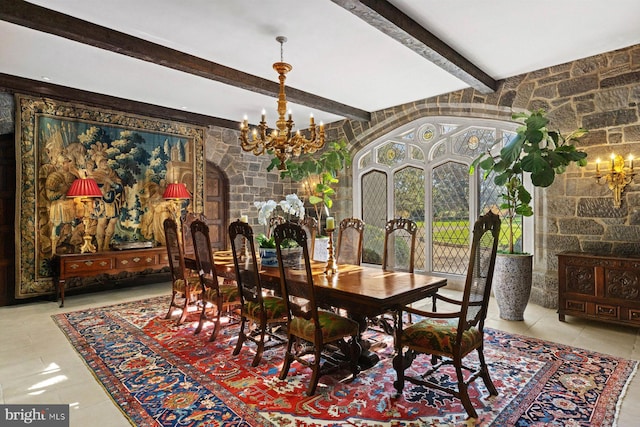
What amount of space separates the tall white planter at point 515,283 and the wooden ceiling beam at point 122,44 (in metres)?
3.29

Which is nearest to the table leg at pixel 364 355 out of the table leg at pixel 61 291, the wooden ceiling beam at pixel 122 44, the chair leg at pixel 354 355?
the chair leg at pixel 354 355

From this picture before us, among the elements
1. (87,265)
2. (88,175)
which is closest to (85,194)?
(88,175)

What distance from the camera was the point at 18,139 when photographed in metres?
4.38

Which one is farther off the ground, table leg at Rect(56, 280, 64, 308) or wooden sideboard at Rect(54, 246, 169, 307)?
wooden sideboard at Rect(54, 246, 169, 307)

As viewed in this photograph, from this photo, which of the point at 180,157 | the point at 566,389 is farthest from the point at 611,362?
the point at 180,157

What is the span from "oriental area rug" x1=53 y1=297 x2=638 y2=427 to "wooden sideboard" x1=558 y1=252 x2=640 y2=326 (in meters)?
0.76

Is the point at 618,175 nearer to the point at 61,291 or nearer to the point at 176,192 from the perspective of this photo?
the point at 176,192

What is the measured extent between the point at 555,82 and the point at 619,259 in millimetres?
2084

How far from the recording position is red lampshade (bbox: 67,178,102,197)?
14.9 ft

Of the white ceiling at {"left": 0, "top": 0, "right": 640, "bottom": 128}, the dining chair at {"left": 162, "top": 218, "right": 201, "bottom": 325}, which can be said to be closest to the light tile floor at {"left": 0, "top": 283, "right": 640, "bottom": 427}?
the dining chair at {"left": 162, "top": 218, "right": 201, "bottom": 325}

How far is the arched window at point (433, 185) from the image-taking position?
4918 mm

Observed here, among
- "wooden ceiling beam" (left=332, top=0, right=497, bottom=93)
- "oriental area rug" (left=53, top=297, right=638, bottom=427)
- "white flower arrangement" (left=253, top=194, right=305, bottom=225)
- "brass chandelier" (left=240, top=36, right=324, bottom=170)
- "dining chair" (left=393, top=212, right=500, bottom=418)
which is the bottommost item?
"oriental area rug" (left=53, top=297, right=638, bottom=427)

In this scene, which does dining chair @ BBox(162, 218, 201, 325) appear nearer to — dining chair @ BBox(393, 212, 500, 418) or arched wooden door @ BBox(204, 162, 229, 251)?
dining chair @ BBox(393, 212, 500, 418)

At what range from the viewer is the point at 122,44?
10.3ft
